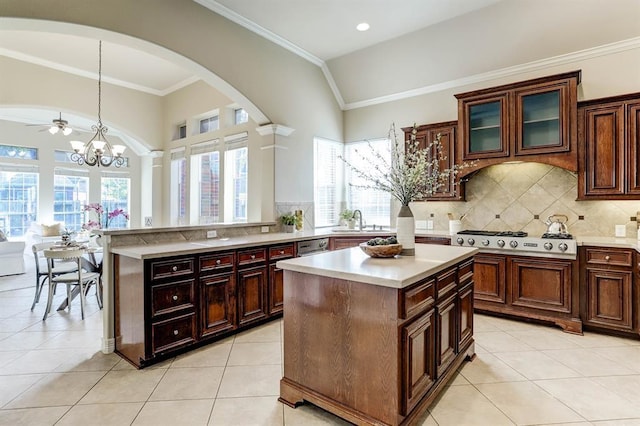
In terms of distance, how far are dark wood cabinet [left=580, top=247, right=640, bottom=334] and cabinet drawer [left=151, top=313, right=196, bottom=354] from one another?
3.92m

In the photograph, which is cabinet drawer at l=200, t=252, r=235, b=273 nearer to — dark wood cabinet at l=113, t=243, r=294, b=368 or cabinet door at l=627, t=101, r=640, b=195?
dark wood cabinet at l=113, t=243, r=294, b=368

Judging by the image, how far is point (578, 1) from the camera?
134 inches

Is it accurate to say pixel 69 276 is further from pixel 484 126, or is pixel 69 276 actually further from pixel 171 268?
pixel 484 126

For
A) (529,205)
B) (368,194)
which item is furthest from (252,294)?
(529,205)

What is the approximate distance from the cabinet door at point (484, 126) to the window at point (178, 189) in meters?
5.18

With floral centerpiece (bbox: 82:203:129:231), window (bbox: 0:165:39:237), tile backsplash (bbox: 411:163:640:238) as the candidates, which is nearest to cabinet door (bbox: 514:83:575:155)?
tile backsplash (bbox: 411:163:640:238)

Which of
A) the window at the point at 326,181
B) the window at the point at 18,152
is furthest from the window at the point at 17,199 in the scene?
the window at the point at 326,181

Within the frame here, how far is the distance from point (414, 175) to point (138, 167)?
939 cm

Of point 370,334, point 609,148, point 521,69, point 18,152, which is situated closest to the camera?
point 370,334

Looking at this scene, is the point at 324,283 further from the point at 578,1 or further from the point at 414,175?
the point at 578,1

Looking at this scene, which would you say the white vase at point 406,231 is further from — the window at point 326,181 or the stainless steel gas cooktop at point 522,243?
the window at point 326,181

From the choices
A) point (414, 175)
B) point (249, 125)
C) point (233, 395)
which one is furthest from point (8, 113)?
point (414, 175)

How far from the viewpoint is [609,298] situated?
3.29 meters

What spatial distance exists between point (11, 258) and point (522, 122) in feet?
28.6
